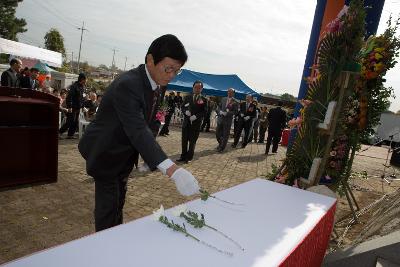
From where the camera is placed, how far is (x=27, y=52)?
70.1 ft

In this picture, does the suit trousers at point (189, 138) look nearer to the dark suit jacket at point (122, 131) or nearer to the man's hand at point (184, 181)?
the dark suit jacket at point (122, 131)

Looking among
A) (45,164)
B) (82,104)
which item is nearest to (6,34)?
(82,104)

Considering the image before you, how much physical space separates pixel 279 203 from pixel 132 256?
4.69 feet

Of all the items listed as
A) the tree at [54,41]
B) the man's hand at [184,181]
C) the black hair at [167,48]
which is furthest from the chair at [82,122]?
the tree at [54,41]

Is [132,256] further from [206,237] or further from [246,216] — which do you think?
[246,216]

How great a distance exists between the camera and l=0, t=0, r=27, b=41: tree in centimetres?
4692

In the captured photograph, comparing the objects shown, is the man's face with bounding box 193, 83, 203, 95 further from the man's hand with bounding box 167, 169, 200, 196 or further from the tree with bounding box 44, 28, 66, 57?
the tree with bounding box 44, 28, 66, 57

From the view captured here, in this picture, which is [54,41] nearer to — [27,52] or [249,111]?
[27,52]

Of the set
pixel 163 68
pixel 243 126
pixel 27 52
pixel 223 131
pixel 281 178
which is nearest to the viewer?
pixel 163 68

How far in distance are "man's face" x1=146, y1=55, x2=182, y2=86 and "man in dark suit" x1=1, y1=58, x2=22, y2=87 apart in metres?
7.43

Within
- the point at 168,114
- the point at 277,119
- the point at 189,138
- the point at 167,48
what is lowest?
the point at 189,138

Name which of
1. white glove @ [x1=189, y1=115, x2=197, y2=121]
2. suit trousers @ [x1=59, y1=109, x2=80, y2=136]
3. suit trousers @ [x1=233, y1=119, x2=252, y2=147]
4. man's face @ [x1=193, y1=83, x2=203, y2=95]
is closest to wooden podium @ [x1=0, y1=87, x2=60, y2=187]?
white glove @ [x1=189, y1=115, x2=197, y2=121]

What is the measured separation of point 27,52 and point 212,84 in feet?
42.1

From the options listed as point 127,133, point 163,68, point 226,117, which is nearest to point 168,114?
point 226,117
